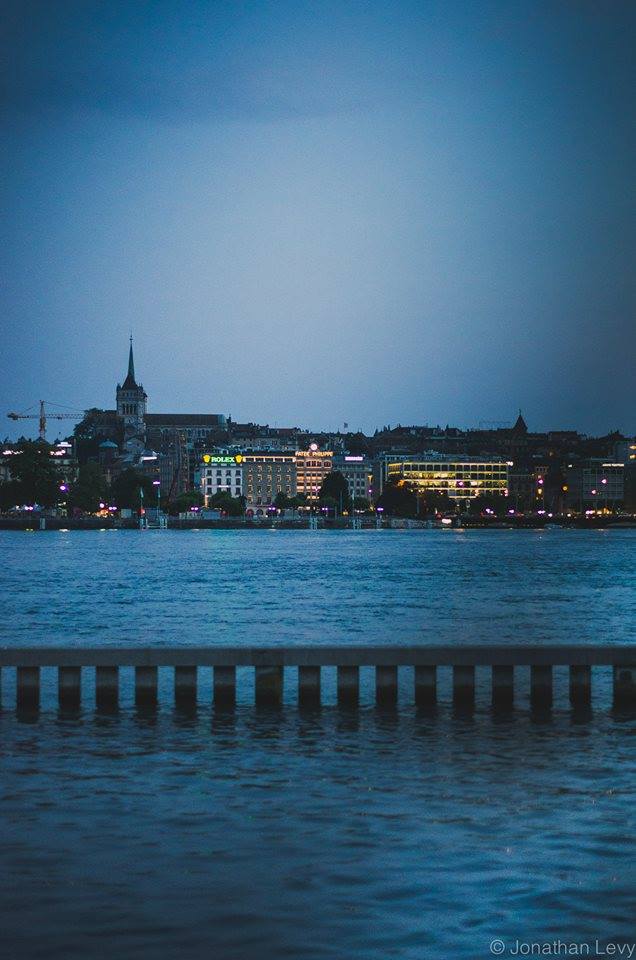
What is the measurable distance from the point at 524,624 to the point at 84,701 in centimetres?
2555

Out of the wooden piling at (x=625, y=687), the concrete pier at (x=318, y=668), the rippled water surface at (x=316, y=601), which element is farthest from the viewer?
the rippled water surface at (x=316, y=601)

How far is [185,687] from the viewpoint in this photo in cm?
2502

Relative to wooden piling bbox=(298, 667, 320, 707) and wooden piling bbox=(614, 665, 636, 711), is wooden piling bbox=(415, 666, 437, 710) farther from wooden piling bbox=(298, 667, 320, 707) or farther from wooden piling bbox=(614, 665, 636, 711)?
wooden piling bbox=(614, 665, 636, 711)

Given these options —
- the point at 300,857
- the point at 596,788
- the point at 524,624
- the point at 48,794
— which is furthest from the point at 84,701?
the point at 524,624

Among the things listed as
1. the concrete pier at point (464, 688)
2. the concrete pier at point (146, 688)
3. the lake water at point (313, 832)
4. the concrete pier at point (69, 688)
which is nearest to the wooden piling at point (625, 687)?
the lake water at point (313, 832)

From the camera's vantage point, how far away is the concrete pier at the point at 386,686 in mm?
24891

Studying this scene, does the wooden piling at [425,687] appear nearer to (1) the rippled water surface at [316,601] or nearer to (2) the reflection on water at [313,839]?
(2) the reflection on water at [313,839]

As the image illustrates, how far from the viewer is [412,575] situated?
3802 inches

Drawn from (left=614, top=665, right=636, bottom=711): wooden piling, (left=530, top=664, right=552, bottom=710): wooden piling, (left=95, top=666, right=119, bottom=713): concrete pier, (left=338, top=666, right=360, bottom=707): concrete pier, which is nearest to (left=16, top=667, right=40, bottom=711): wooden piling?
(left=95, top=666, right=119, bottom=713): concrete pier

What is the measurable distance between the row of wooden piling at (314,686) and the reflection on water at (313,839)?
1.81 metres

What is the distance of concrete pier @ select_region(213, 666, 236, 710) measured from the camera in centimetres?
Result: 2488

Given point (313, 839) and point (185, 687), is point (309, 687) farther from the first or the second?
point (313, 839)

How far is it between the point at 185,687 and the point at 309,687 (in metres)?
2.11

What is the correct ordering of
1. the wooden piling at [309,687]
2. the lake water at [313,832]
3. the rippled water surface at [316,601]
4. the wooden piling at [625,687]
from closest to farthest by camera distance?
the lake water at [313,832], the wooden piling at [309,687], the wooden piling at [625,687], the rippled water surface at [316,601]
